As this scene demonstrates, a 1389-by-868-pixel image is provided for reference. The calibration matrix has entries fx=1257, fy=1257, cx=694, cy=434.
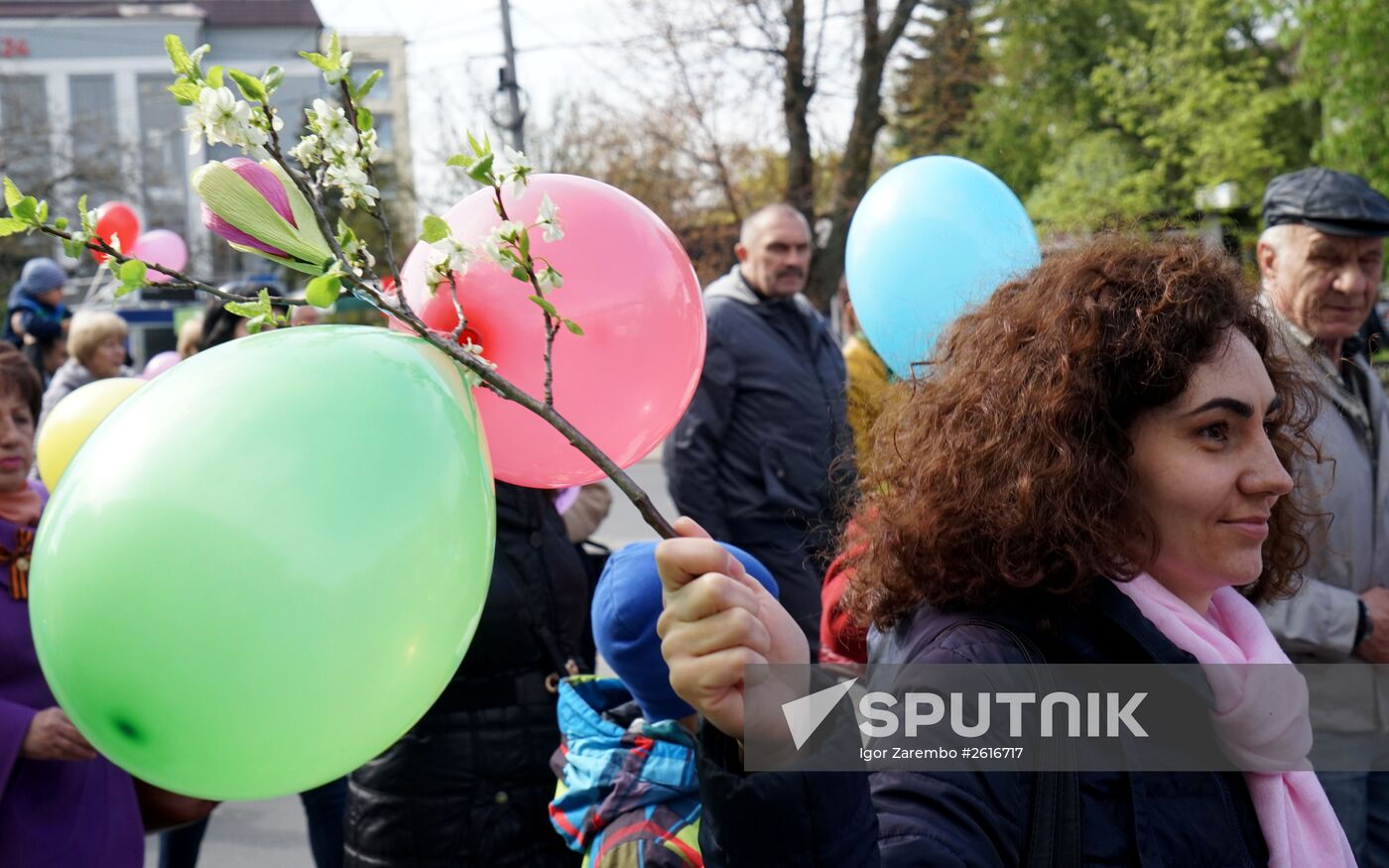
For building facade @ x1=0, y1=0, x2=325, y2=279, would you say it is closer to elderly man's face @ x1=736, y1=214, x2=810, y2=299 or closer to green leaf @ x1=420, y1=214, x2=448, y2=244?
elderly man's face @ x1=736, y1=214, x2=810, y2=299

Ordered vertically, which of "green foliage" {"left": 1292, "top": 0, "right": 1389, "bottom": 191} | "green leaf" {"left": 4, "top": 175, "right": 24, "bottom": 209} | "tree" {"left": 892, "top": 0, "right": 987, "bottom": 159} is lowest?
"green leaf" {"left": 4, "top": 175, "right": 24, "bottom": 209}

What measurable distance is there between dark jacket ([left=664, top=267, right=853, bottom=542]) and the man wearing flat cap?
164 centimetres

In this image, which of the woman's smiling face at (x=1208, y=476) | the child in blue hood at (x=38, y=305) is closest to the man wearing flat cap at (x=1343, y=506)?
the woman's smiling face at (x=1208, y=476)

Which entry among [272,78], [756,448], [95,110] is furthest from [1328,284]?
[95,110]

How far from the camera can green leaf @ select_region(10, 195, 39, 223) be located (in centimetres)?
113

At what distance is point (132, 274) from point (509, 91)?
55.7 ft

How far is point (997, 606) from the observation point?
5.18ft

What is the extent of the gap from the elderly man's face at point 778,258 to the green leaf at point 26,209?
3554 millimetres

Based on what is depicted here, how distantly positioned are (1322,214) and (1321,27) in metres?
8.48

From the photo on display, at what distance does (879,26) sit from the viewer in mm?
13297

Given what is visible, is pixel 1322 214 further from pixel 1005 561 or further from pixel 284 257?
pixel 284 257

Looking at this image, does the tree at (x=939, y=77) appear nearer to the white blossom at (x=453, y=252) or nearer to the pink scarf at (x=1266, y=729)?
the pink scarf at (x=1266, y=729)

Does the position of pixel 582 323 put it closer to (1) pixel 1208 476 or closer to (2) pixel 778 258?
(1) pixel 1208 476

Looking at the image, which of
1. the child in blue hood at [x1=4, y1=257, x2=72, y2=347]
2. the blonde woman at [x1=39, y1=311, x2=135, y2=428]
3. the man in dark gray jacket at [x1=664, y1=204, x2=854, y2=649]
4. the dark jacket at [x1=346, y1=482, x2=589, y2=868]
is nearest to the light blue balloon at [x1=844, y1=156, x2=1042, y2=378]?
the dark jacket at [x1=346, y1=482, x2=589, y2=868]
